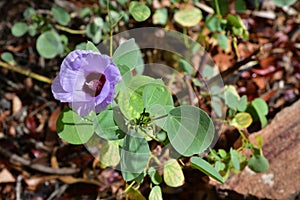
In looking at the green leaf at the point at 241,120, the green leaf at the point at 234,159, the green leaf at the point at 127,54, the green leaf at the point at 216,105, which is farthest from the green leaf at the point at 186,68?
the green leaf at the point at 127,54

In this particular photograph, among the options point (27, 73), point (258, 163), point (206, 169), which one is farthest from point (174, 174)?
point (27, 73)

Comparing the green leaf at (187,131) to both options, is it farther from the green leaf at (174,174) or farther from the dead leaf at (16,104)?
the dead leaf at (16,104)

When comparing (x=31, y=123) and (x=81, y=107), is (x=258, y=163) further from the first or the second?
(x=31, y=123)

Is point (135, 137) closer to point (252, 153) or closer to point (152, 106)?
point (152, 106)

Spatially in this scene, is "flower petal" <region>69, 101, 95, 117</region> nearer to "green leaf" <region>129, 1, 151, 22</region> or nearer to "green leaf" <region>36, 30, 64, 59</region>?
"green leaf" <region>129, 1, 151, 22</region>

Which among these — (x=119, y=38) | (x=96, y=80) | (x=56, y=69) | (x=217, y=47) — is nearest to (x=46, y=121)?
(x=56, y=69)
